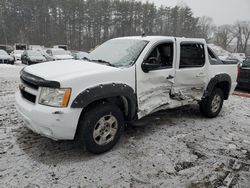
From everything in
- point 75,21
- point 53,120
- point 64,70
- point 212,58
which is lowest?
point 53,120

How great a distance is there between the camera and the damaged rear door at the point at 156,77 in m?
Answer: 3.82

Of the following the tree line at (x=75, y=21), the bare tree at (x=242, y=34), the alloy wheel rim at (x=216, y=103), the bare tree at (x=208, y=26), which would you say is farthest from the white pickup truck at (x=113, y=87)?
the bare tree at (x=242, y=34)

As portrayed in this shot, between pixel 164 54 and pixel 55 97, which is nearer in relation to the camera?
pixel 55 97

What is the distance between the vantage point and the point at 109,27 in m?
50.2

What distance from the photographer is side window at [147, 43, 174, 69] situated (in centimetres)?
416

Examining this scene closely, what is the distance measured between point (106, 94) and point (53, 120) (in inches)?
32.3

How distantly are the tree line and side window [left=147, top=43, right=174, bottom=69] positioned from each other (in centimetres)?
4463

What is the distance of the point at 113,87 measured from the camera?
3.36 meters

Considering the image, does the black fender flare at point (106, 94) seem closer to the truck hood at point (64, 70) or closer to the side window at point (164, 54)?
the truck hood at point (64, 70)

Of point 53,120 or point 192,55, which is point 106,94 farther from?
point 192,55

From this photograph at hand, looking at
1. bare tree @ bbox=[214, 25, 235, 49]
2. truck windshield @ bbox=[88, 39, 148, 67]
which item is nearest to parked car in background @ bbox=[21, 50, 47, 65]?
truck windshield @ bbox=[88, 39, 148, 67]

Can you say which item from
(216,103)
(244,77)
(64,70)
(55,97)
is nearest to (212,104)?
(216,103)

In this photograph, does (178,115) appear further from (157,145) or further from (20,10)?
(20,10)

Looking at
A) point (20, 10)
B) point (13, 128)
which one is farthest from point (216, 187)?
point (20, 10)
